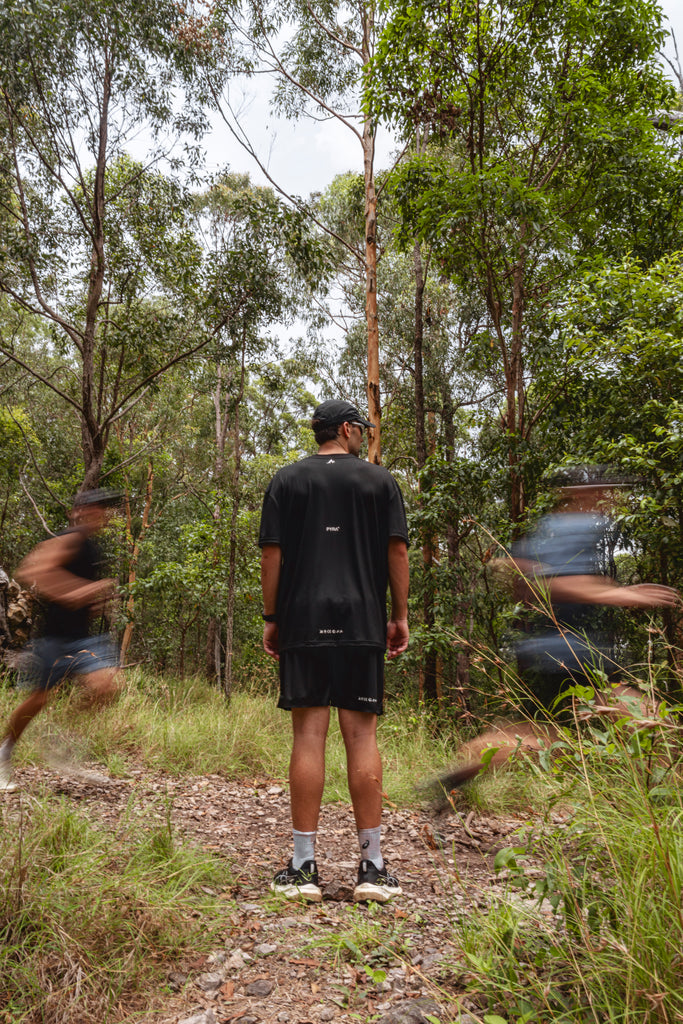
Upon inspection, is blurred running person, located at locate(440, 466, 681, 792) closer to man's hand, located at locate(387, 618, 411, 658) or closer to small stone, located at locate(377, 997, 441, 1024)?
man's hand, located at locate(387, 618, 411, 658)

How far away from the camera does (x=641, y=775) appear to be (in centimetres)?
173

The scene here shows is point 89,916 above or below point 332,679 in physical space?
below

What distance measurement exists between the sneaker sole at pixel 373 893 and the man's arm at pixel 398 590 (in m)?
0.93

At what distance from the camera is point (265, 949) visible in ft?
6.70

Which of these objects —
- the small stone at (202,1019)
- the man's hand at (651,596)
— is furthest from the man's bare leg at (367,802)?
the man's hand at (651,596)

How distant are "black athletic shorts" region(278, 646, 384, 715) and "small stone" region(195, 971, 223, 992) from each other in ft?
3.10

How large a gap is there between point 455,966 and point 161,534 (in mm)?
18257

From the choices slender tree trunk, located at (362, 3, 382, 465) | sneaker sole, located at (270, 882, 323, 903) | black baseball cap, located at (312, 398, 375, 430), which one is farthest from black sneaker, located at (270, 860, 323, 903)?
slender tree trunk, located at (362, 3, 382, 465)

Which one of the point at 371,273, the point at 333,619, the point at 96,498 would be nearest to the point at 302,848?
the point at 333,619

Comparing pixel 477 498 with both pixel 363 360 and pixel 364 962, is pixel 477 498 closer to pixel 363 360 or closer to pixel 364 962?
pixel 364 962

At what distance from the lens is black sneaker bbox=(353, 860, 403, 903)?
2408mm

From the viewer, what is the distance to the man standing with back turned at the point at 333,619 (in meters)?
2.57

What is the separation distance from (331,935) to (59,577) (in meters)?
2.11

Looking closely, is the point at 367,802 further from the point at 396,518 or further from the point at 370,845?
the point at 396,518
